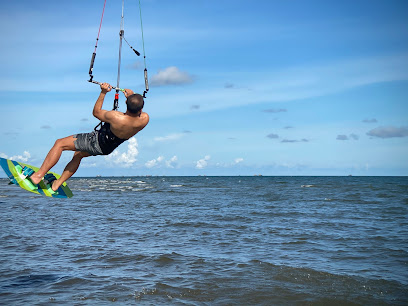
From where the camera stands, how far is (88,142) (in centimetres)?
790

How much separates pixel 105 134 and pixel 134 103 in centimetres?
101

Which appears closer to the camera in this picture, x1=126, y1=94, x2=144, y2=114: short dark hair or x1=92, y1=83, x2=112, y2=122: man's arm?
x1=126, y1=94, x2=144, y2=114: short dark hair

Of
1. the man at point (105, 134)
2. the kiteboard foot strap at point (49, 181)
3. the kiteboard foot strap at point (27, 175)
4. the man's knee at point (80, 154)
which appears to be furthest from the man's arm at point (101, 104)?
the kiteboard foot strap at point (49, 181)

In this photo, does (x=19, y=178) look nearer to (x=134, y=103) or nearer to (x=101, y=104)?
(x=101, y=104)

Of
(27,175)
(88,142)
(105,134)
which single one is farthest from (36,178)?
→ (105,134)

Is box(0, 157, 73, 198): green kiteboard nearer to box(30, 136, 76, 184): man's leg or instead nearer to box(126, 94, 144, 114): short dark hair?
box(30, 136, 76, 184): man's leg

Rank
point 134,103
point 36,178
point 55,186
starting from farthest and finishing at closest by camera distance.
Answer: point 55,186 < point 36,178 < point 134,103

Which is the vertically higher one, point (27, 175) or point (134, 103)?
point (134, 103)

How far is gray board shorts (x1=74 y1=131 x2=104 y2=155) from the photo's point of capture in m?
7.90

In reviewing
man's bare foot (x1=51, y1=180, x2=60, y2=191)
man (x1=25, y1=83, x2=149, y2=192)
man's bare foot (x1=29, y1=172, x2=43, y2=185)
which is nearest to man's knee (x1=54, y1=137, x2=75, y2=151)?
man (x1=25, y1=83, x2=149, y2=192)

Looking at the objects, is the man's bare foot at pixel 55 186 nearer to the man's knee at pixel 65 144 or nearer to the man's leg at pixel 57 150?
the man's leg at pixel 57 150

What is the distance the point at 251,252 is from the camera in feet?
38.8

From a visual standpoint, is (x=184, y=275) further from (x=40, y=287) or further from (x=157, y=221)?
(x=157, y=221)

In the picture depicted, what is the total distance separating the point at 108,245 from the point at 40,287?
4118 millimetres
